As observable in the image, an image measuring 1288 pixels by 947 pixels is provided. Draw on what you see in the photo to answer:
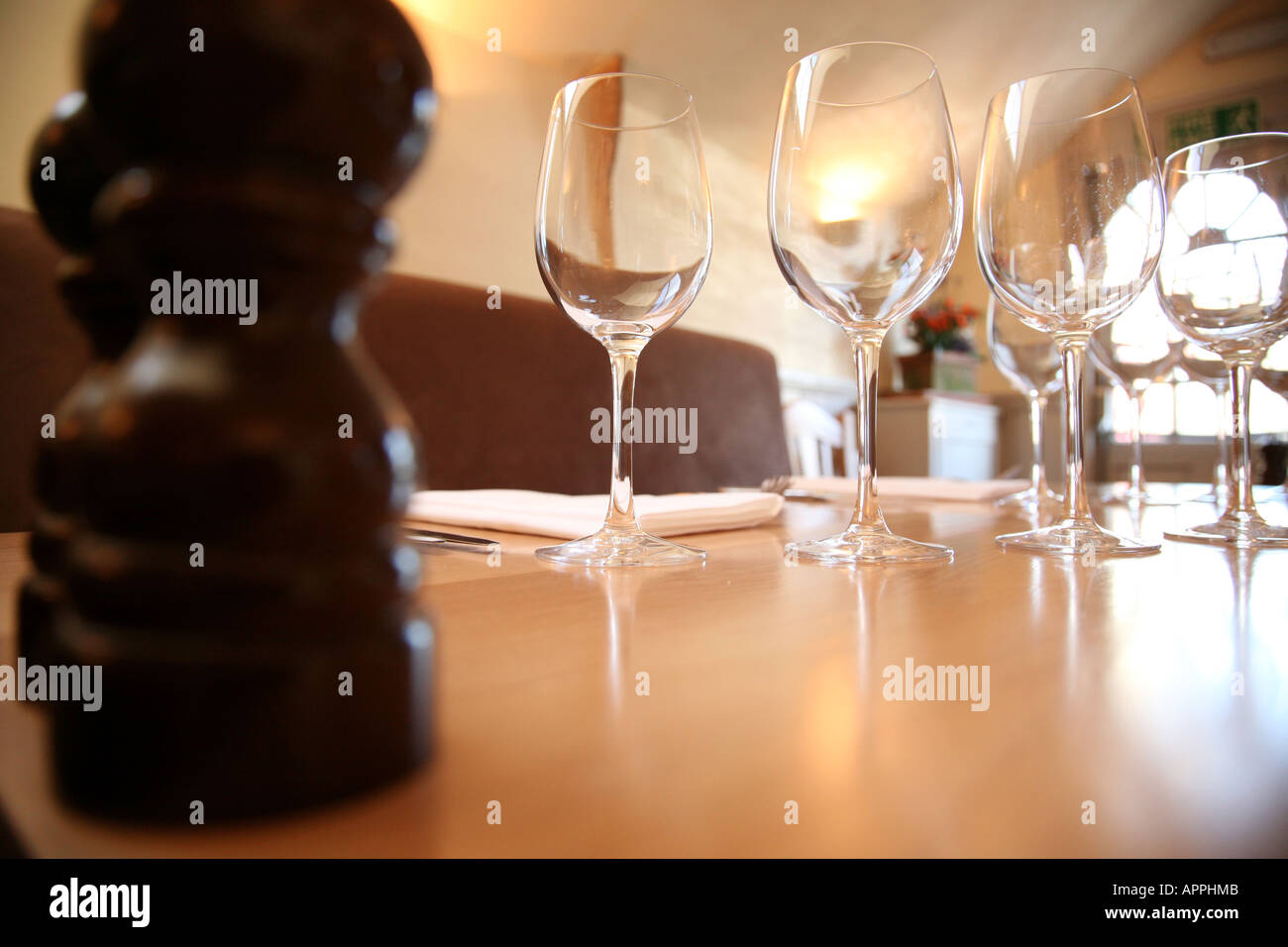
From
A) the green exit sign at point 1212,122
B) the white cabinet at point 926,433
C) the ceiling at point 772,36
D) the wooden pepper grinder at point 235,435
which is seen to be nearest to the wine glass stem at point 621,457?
the wooden pepper grinder at point 235,435

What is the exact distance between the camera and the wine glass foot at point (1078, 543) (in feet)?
1.58

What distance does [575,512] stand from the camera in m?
0.59

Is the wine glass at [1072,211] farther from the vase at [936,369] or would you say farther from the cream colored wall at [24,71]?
the vase at [936,369]

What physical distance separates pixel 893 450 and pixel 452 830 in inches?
147

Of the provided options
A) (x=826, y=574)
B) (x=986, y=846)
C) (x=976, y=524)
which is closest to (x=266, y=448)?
(x=986, y=846)

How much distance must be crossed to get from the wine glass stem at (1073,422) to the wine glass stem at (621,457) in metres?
0.25

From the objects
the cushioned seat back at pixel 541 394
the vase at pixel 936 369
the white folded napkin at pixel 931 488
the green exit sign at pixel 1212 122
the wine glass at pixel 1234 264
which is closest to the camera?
the wine glass at pixel 1234 264

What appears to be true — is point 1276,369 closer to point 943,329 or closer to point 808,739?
point 808,739

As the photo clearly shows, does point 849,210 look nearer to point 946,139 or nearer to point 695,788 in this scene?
point 946,139

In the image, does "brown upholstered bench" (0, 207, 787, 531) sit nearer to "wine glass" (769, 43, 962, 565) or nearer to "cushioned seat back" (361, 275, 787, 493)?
"cushioned seat back" (361, 275, 787, 493)

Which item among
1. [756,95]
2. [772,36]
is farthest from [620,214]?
[756,95]

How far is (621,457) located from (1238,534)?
40cm

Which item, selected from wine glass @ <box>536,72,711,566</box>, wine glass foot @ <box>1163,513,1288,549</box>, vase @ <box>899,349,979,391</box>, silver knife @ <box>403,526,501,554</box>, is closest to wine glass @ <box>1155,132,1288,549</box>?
wine glass foot @ <box>1163,513,1288,549</box>

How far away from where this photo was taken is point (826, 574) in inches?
15.8
